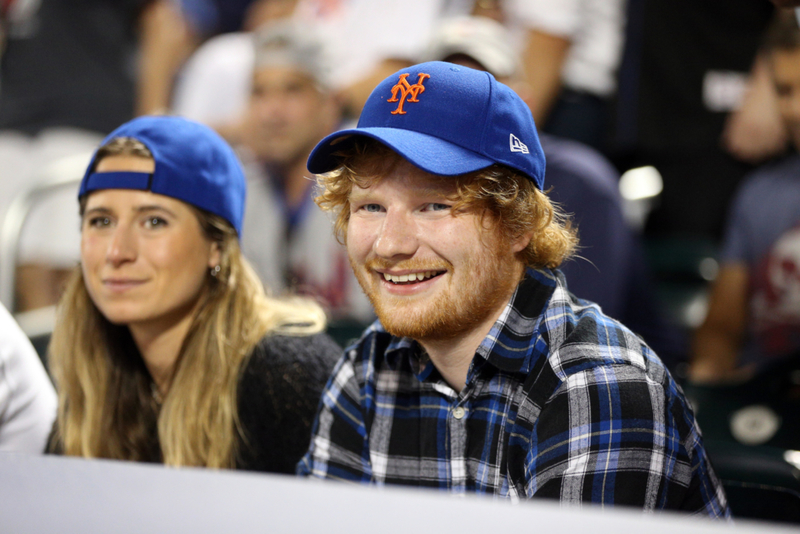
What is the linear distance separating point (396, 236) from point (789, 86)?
6.56ft

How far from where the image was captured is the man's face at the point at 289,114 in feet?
9.39

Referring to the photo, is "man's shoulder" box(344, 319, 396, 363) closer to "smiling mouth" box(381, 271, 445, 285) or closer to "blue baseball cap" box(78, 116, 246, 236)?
"smiling mouth" box(381, 271, 445, 285)

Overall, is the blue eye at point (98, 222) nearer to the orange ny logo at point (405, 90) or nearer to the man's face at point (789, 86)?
the orange ny logo at point (405, 90)

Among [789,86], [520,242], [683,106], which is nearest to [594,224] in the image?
[520,242]

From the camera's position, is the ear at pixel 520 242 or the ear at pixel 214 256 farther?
the ear at pixel 214 256

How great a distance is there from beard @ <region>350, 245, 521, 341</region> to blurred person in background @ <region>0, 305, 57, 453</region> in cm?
81

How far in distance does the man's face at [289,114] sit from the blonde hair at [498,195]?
5.72 feet

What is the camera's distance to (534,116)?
8.60 ft

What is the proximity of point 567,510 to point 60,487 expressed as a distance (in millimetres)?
378

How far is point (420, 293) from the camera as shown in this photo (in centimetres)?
102

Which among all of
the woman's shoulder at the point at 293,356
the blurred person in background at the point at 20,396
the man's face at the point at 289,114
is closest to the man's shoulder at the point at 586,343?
the woman's shoulder at the point at 293,356

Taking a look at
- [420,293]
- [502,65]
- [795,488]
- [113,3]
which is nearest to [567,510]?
[420,293]

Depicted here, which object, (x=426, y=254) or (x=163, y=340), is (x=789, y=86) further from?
(x=163, y=340)

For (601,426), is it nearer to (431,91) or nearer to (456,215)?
(456,215)
